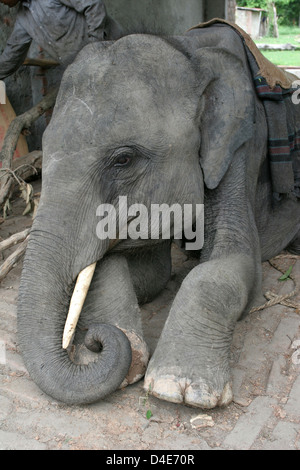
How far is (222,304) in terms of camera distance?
2.53 metres

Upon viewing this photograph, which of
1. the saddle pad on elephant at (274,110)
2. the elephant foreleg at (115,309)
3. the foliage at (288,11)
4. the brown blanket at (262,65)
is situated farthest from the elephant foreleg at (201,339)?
the foliage at (288,11)

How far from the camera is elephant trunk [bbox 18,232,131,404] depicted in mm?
2260

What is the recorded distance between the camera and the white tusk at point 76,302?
7.83 ft

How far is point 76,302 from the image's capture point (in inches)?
95.7

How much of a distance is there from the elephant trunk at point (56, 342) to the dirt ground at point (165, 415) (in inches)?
4.6

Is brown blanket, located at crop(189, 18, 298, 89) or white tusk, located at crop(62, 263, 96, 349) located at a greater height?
brown blanket, located at crop(189, 18, 298, 89)
